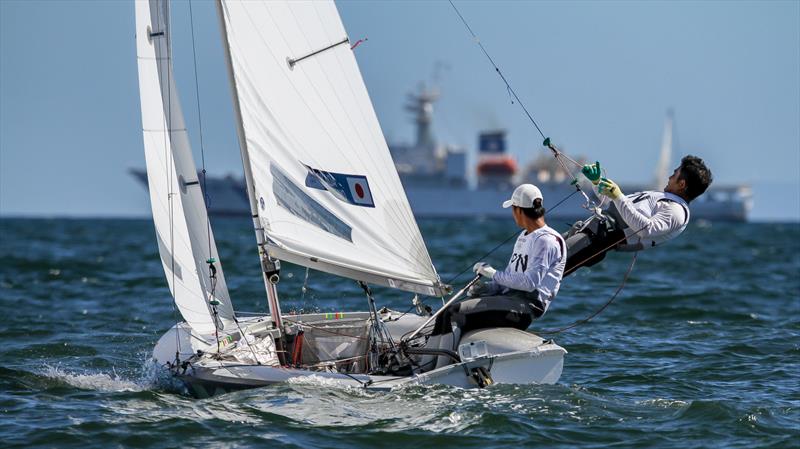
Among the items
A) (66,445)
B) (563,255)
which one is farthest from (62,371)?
(563,255)

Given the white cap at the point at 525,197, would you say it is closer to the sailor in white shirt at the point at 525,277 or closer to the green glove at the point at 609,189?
the sailor in white shirt at the point at 525,277

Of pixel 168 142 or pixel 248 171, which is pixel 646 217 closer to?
pixel 248 171

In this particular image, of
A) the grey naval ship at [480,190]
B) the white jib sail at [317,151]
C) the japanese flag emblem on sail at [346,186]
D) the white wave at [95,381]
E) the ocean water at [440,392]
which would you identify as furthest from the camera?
the grey naval ship at [480,190]

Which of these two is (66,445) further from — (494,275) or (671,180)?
(671,180)

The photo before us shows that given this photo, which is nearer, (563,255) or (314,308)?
(563,255)

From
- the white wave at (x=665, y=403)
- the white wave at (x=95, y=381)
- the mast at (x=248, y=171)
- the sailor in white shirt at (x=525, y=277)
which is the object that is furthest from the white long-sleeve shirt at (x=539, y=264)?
the white wave at (x=95, y=381)

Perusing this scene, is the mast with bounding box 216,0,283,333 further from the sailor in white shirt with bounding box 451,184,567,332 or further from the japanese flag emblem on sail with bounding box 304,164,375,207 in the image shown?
the sailor in white shirt with bounding box 451,184,567,332

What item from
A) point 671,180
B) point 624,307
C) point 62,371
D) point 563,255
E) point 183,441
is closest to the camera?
point 183,441

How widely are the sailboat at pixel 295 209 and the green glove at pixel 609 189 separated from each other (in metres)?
1.07

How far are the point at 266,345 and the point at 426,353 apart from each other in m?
1.35

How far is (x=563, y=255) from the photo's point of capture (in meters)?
7.29

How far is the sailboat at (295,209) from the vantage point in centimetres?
718

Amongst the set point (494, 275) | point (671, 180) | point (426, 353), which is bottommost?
point (426, 353)

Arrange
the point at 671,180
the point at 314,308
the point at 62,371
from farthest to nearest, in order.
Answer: the point at 314,308
the point at 62,371
the point at 671,180
